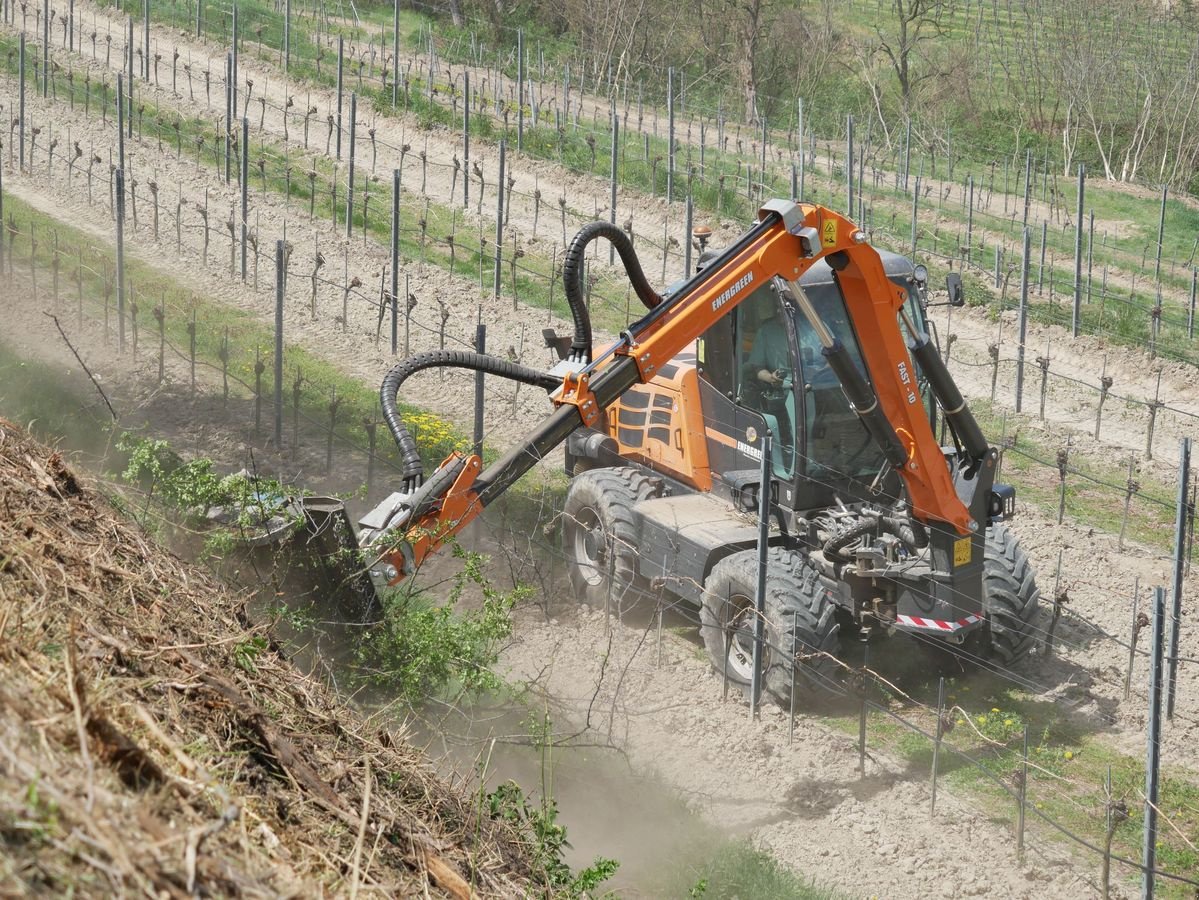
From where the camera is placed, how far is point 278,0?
35.7 meters

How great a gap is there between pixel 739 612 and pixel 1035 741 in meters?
2.11

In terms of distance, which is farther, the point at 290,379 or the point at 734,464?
the point at 290,379

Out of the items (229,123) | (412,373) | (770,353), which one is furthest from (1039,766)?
(229,123)

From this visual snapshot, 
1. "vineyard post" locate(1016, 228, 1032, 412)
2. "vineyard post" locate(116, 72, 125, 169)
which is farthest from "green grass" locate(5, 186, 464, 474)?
"vineyard post" locate(1016, 228, 1032, 412)

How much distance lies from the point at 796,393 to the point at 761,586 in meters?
1.34

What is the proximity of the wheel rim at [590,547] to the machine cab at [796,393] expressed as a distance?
1.40m

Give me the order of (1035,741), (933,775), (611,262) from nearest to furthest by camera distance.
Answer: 1. (933,775)
2. (1035,741)
3. (611,262)

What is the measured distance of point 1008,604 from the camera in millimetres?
9562

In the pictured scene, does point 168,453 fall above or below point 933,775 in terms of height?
above

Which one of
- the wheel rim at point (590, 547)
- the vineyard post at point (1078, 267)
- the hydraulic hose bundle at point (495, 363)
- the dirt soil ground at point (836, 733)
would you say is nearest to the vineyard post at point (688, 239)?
the dirt soil ground at point (836, 733)

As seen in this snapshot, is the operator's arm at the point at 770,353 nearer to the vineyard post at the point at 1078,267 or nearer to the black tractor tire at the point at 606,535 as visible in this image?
the black tractor tire at the point at 606,535

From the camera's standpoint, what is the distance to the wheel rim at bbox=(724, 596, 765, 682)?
939 centimetres

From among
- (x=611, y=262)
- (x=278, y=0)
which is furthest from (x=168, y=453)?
(x=278, y=0)

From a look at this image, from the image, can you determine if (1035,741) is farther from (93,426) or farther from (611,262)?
(611,262)
